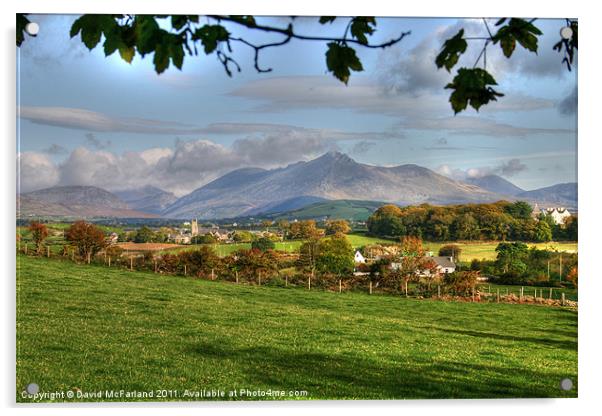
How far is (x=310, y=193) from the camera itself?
18.6ft

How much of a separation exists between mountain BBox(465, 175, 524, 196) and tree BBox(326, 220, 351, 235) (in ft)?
3.59

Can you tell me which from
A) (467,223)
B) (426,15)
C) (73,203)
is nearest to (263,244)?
(73,203)

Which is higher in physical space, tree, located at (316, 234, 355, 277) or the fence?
tree, located at (316, 234, 355, 277)

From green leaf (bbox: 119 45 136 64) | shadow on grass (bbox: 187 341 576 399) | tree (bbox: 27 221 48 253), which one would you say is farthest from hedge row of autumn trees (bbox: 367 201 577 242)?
green leaf (bbox: 119 45 136 64)

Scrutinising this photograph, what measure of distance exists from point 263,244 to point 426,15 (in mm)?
2321

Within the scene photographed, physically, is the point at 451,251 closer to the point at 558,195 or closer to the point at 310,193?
the point at 558,195

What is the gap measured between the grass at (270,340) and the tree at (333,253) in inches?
10.6

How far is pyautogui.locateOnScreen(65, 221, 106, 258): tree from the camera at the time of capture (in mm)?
5461

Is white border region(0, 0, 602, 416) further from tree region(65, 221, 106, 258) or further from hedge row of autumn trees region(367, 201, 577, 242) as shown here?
tree region(65, 221, 106, 258)

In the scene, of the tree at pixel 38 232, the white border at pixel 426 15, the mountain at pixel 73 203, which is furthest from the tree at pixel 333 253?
the tree at pixel 38 232

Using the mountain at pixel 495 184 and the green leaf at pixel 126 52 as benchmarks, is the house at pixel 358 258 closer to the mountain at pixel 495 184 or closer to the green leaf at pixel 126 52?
the mountain at pixel 495 184

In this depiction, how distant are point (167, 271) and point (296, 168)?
142cm

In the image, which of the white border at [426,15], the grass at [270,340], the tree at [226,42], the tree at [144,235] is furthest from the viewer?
the tree at [144,235]

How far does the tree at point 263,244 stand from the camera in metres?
5.64
